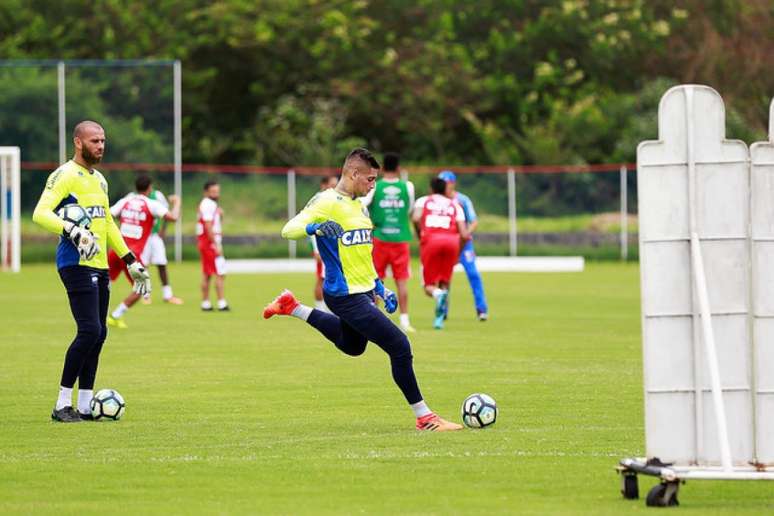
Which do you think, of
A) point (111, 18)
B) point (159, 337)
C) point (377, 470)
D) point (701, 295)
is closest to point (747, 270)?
point (701, 295)

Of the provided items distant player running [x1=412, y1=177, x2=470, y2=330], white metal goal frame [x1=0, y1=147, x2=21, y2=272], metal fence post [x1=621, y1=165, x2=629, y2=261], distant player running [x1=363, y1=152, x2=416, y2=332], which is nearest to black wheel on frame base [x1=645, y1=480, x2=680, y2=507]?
distant player running [x1=363, y1=152, x2=416, y2=332]

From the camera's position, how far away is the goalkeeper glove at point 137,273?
11.9 metres

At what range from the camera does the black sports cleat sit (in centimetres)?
1176

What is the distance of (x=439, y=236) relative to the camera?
21422mm

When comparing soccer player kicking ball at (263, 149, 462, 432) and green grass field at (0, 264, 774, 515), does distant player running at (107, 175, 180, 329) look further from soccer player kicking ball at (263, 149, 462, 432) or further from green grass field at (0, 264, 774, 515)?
soccer player kicking ball at (263, 149, 462, 432)

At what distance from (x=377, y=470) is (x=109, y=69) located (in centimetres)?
3347

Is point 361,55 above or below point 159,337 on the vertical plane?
above

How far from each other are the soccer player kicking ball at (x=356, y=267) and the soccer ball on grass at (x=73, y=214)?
1.53 m

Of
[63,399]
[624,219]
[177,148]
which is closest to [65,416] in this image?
[63,399]

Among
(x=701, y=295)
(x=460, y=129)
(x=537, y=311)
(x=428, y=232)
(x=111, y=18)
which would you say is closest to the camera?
(x=701, y=295)

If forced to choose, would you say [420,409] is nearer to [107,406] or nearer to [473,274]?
[107,406]

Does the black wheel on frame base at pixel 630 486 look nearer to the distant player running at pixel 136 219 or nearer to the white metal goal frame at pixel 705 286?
the white metal goal frame at pixel 705 286

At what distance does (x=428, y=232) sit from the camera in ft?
70.4

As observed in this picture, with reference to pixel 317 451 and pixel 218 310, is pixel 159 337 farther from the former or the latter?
pixel 317 451
